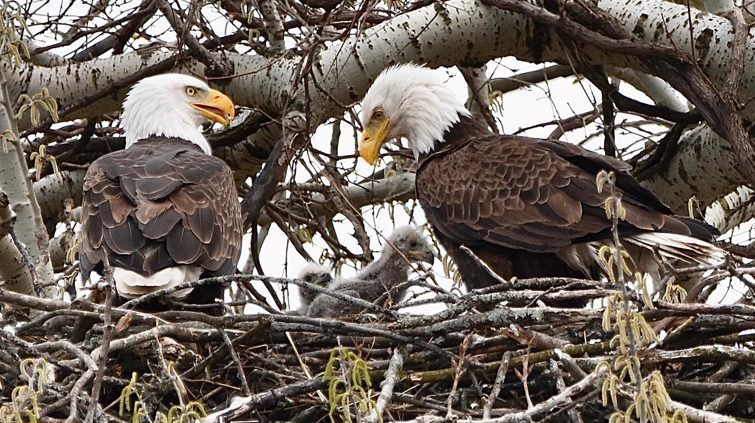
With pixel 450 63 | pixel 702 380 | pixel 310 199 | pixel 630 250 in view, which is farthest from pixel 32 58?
pixel 702 380

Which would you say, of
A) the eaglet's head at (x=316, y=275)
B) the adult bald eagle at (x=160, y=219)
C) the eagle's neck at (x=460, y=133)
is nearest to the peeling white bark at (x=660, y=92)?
the eagle's neck at (x=460, y=133)

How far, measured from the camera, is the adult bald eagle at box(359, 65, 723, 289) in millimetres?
5227

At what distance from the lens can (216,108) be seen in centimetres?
676

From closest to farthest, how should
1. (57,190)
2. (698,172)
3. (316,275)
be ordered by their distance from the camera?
(698,172), (316,275), (57,190)

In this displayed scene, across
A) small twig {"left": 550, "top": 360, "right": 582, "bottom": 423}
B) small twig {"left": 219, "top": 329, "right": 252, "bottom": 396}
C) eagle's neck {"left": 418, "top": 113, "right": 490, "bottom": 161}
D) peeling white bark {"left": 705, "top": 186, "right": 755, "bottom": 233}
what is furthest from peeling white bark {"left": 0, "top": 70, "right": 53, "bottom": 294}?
peeling white bark {"left": 705, "top": 186, "right": 755, "bottom": 233}

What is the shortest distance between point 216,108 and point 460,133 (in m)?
1.31

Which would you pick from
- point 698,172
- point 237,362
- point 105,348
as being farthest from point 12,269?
point 698,172

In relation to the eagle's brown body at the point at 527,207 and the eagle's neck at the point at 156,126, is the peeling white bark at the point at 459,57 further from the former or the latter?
the eagle's brown body at the point at 527,207

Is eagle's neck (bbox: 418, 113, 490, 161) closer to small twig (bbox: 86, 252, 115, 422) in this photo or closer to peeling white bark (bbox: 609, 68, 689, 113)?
peeling white bark (bbox: 609, 68, 689, 113)

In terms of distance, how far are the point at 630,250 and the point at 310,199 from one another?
8.86 ft

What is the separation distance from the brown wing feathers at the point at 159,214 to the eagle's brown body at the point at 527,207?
98 cm

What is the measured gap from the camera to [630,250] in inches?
211

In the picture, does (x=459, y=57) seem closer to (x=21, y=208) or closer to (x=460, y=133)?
(x=460, y=133)

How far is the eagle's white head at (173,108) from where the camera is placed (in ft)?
22.1
